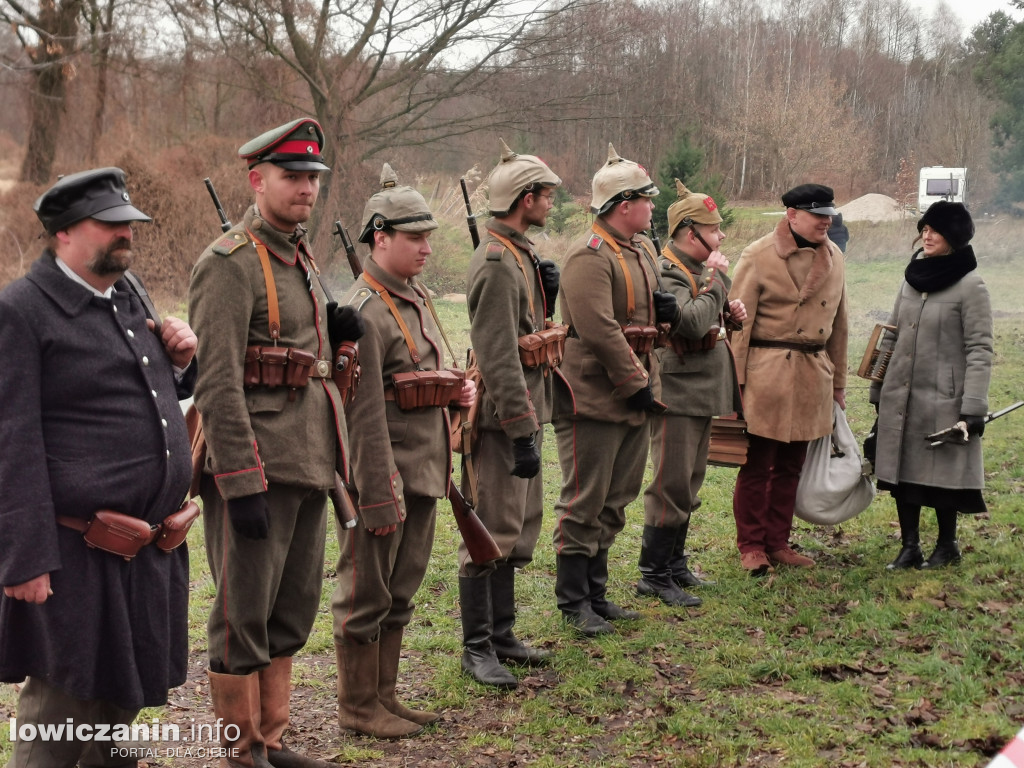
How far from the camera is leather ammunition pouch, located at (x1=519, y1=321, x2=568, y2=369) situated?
5035 mm

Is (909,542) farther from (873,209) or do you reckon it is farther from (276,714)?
(873,209)

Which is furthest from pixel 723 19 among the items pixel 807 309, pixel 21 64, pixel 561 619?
pixel 561 619

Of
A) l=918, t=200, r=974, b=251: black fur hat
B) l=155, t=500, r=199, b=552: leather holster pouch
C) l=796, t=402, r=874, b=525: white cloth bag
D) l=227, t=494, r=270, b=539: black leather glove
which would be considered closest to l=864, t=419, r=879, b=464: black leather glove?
l=796, t=402, r=874, b=525: white cloth bag

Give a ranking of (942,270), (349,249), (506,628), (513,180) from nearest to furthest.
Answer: (349,249)
(513,180)
(506,628)
(942,270)

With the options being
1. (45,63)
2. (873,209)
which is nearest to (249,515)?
(45,63)

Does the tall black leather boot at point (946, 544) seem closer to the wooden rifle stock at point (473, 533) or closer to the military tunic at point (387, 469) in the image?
the wooden rifle stock at point (473, 533)

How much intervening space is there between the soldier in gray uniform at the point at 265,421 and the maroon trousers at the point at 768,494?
3.51m

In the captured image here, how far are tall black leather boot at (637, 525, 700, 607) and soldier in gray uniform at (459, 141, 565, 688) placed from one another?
1.15m

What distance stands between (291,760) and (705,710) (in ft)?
5.78

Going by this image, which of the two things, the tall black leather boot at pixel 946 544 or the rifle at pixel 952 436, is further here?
the tall black leather boot at pixel 946 544

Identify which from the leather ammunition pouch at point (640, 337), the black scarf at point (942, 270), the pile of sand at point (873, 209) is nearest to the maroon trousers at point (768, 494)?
the black scarf at point (942, 270)

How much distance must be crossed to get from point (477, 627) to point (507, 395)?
3.75ft

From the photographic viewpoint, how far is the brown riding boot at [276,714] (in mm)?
4023

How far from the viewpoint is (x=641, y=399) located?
551 centimetres
